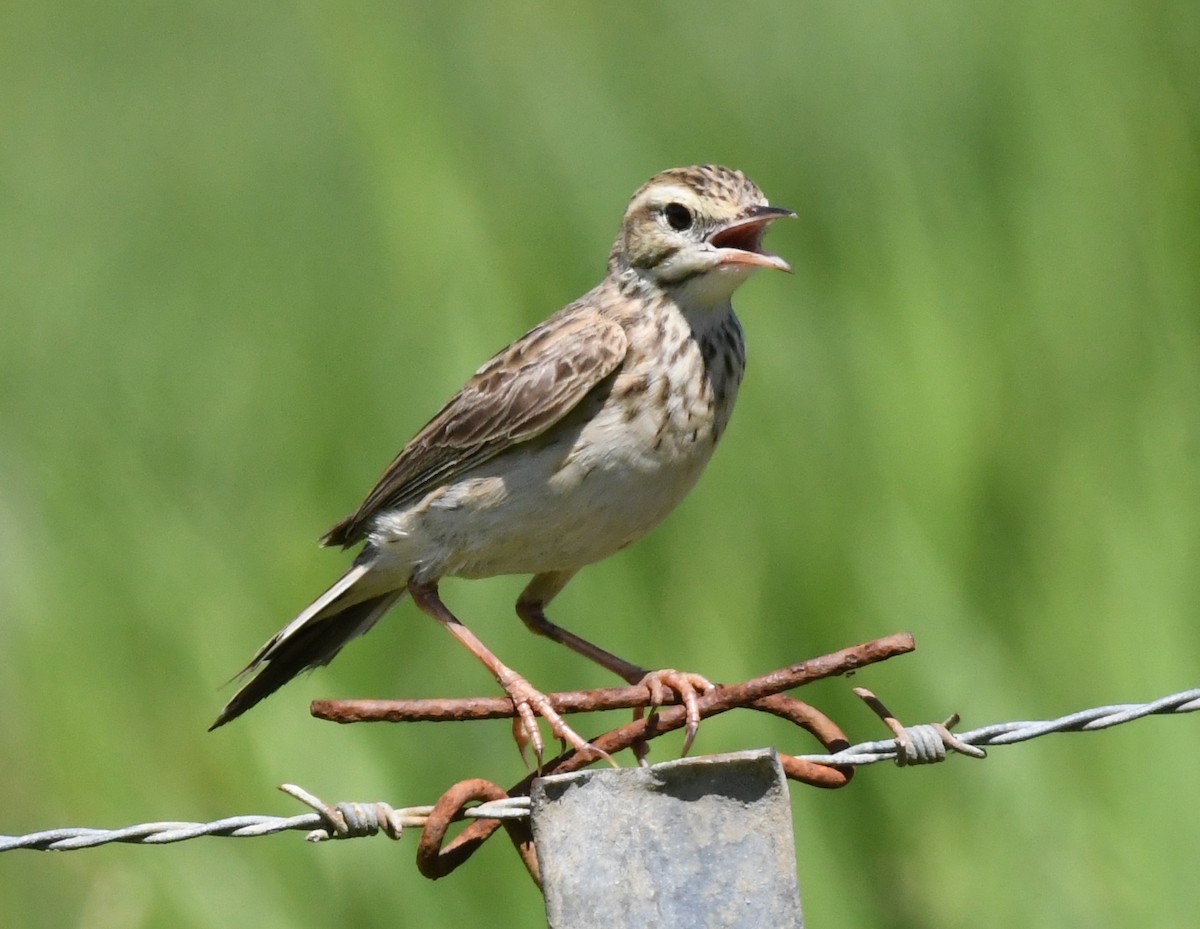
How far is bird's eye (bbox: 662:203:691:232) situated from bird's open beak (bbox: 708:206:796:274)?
0.10 meters

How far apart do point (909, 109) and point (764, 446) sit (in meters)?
1.48

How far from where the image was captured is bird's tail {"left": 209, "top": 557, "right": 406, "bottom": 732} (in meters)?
5.35

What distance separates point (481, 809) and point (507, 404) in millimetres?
1946

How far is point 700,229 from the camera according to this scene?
522 centimetres

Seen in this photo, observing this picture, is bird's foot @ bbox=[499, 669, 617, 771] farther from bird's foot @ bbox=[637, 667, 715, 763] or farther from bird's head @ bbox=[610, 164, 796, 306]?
bird's head @ bbox=[610, 164, 796, 306]

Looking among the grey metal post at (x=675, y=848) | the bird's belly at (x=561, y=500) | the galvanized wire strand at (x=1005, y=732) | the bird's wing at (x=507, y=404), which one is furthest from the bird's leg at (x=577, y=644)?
the grey metal post at (x=675, y=848)

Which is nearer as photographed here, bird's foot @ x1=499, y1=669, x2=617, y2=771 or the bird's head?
bird's foot @ x1=499, y1=669, x2=617, y2=771

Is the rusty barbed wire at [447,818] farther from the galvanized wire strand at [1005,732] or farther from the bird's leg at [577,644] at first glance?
the bird's leg at [577,644]

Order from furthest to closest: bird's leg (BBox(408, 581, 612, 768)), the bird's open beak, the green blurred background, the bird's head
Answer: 1. the green blurred background
2. the bird's head
3. the bird's open beak
4. bird's leg (BBox(408, 581, 612, 768))

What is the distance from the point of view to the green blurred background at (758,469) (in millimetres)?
5848

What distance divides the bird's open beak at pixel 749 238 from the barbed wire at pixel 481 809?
1.67 m

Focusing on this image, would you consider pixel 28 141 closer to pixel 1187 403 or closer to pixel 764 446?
pixel 764 446

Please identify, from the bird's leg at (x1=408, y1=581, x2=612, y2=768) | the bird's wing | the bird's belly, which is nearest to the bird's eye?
the bird's wing

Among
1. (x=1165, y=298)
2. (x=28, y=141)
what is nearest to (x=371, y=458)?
(x=1165, y=298)
